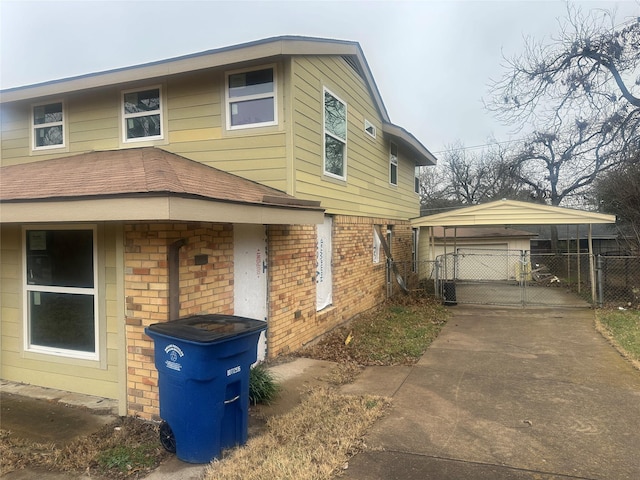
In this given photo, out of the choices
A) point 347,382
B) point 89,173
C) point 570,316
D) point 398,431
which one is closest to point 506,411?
point 398,431

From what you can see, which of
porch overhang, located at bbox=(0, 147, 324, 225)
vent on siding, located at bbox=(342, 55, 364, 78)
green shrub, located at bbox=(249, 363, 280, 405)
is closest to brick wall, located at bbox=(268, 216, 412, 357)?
porch overhang, located at bbox=(0, 147, 324, 225)

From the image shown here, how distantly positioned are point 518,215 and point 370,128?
4834mm

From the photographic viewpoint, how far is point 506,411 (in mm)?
4578

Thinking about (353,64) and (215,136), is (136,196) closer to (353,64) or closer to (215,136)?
(215,136)

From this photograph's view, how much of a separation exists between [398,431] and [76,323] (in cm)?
392

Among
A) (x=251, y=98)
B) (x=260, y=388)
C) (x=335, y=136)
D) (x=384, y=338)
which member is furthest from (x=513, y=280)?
(x=260, y=388)

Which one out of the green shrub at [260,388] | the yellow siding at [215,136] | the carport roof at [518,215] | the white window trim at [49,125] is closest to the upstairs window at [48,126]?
the white window trim at [49,125]

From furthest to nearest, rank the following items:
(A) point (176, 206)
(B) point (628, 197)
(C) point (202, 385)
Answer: (B) point (628, 197), (A) point (176, 206), (C) point (202, 385)

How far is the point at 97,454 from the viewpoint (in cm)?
355

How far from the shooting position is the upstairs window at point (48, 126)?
8.12 meters

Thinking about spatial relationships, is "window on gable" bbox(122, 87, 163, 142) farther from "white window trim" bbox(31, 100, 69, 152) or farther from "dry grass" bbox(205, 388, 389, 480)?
"dry grass" bbox(205, 388, 389, 480)

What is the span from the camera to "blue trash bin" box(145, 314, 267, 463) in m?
3.33

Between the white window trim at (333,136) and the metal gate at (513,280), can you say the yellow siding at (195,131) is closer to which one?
the white window trim at (333,136)

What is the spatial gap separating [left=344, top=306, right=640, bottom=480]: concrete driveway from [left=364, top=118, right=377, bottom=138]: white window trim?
5675mm
